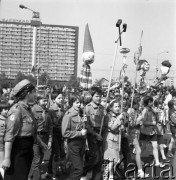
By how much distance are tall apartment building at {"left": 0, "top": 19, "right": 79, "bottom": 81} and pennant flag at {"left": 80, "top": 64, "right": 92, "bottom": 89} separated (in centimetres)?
7556

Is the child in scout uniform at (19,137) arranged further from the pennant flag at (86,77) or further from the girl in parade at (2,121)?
the pennant flag at (86,77)

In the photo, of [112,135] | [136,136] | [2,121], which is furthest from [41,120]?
[136,136]

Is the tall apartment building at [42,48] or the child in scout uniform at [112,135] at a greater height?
the tall apartment building at [42,48]

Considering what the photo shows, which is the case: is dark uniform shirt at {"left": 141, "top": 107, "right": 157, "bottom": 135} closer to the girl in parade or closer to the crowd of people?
the crowd of people

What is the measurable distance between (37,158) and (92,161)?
3.01 ft

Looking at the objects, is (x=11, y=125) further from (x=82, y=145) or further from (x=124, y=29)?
(x=124, y=29)

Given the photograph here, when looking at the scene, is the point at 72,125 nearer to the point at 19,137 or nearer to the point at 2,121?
the point at 2,121

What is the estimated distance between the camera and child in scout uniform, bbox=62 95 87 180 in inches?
217

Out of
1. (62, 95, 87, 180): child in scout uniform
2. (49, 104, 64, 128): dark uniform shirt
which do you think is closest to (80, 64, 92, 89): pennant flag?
(49, 104, 64, 128): dark uniform shirt

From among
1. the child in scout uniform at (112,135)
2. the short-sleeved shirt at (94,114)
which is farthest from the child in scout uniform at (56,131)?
the child in scout uniform at (112,135)

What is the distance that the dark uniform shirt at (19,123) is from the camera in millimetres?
4230

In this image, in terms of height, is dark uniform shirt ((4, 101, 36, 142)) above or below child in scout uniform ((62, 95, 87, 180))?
above

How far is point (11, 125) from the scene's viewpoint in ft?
13.9

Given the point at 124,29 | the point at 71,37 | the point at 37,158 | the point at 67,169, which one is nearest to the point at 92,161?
the point at 37,158
